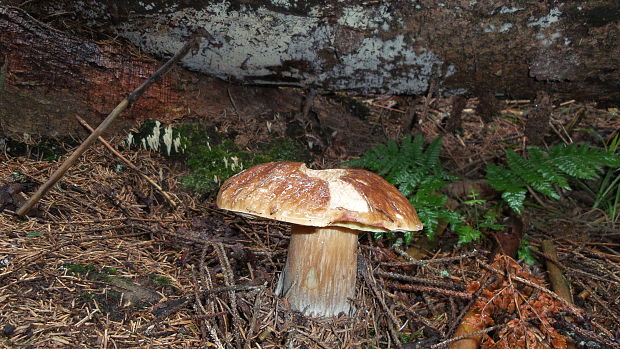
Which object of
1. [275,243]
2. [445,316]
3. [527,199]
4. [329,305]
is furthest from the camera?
[527,199]

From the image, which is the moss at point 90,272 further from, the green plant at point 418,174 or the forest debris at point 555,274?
the forest debris at point 555,274

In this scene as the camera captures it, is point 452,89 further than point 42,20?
Yes

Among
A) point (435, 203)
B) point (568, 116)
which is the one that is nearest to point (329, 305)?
point (435, 203)

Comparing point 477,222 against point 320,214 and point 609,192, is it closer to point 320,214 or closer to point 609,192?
point 609,192

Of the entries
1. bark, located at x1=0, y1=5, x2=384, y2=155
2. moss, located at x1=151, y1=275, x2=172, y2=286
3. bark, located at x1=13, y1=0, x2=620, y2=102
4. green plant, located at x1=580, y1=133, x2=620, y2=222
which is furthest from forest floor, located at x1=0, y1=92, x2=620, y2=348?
bark, located at x1=13, y1=0, x2=620, y2=102

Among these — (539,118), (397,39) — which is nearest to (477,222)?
(539,118)

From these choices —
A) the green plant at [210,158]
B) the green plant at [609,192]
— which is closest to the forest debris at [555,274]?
the green plant at [609,192]

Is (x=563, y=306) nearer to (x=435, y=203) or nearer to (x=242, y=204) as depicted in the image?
(x=435, y=203)
